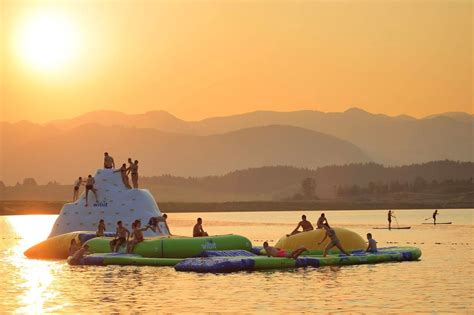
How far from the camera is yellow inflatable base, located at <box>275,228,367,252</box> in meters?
46.0

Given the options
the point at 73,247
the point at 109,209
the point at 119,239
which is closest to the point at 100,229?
the point at 73,247

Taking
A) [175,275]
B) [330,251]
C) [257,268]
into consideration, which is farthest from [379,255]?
[175,275]

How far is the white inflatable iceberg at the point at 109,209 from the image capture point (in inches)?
2115

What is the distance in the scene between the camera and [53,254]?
169 feet

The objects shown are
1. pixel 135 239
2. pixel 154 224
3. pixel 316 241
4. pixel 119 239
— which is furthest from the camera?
pixel 154 224

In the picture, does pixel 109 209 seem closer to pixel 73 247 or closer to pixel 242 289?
pixel 73 247

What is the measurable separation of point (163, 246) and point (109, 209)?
9285mm

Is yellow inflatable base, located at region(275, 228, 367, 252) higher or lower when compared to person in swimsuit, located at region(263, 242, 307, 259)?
higher

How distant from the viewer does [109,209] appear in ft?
177

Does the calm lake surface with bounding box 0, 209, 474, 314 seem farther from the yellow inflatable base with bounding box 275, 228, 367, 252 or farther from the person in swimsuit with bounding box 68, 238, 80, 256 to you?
the yellow inflatable base with bounding box 275, 228, 367, 252

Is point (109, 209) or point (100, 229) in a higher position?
point (109, 209)

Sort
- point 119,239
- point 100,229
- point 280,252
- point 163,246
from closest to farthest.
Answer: point 280,252
point 163,246
point 119,239
point 100,229

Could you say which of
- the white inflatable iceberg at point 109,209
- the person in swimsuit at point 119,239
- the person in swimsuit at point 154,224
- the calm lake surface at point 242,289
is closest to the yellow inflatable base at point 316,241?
the calm lake surface at point 242,289

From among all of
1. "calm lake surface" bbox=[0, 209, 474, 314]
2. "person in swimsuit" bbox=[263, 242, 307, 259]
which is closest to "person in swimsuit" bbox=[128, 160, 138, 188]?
"calm lake surface" bbox=[0, 209, 474, 314]
